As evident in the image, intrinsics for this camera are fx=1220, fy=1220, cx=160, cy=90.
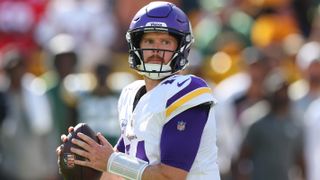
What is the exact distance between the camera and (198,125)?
621 centimetres

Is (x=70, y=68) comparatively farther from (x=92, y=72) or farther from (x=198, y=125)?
(x=198, y=125)

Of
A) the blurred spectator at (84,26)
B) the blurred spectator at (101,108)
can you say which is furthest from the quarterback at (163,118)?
the blurred spectator at (84,26)

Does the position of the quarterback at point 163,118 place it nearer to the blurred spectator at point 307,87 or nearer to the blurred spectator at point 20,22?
the blurred spectator at point 307,87

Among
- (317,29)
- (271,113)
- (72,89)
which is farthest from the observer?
(317,29)

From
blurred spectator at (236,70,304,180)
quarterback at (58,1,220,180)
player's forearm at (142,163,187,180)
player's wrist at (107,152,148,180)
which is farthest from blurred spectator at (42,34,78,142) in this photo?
player's forearm at (142,163,187,180)

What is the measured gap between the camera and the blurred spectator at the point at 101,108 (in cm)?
1097

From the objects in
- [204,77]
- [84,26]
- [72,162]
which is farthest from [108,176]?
[84,26]

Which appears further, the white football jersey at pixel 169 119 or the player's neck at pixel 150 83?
the player's neck at pixel 150 83

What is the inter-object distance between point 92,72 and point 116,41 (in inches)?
55.5

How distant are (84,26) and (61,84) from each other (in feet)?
6.34

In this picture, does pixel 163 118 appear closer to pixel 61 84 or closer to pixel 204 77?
pixel 61 84

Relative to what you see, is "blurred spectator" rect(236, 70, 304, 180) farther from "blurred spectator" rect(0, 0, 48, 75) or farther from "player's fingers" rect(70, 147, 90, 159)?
"player's fingers" rect(70, 147, 90, 159)

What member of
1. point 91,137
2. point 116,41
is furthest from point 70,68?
point 91,137

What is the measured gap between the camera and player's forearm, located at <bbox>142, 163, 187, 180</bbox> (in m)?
6.17
